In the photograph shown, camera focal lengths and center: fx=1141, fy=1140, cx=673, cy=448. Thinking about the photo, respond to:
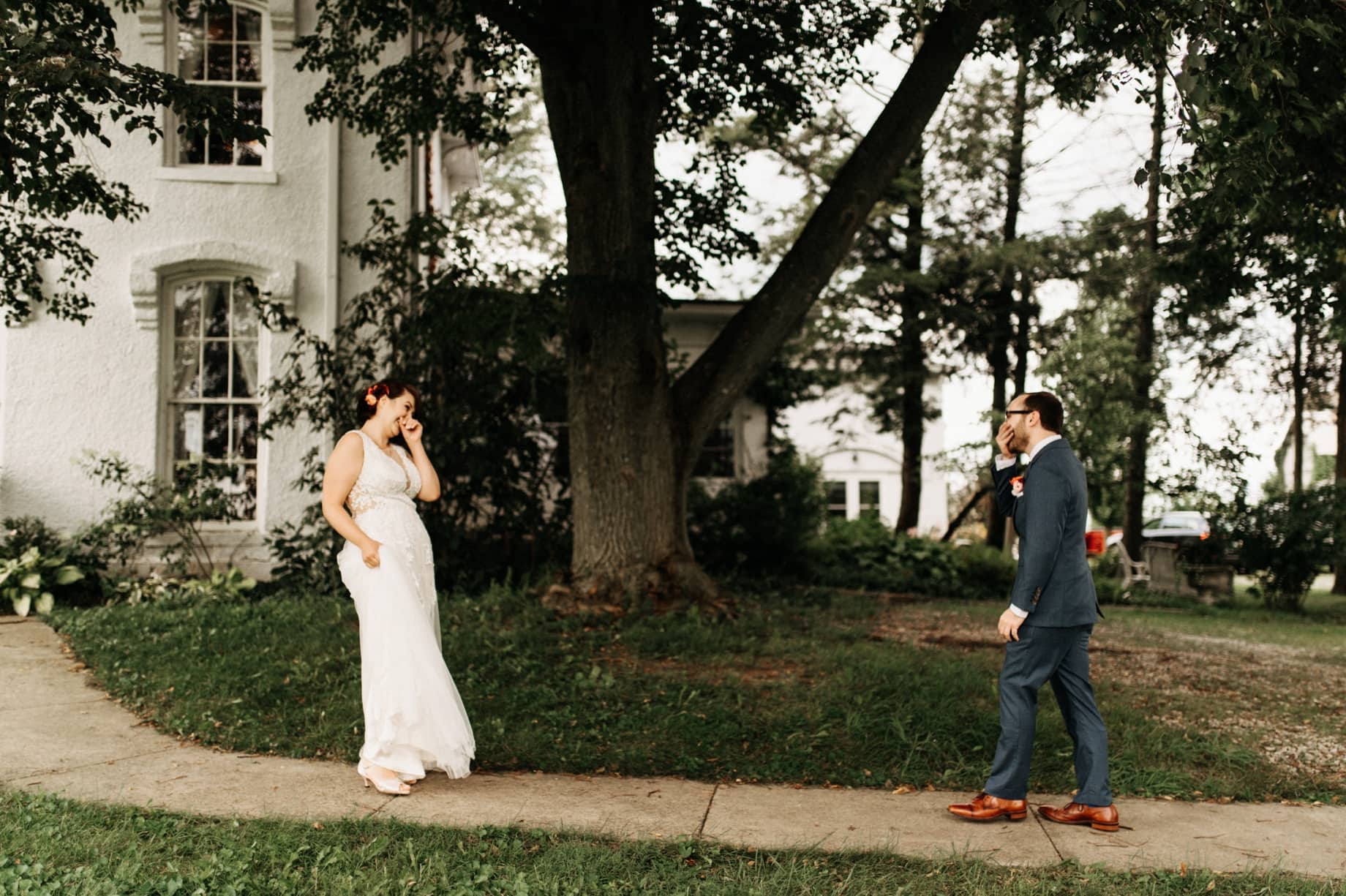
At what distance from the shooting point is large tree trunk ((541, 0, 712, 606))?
991 cm

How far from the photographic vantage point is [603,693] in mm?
7590

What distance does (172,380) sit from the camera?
13.0 metres

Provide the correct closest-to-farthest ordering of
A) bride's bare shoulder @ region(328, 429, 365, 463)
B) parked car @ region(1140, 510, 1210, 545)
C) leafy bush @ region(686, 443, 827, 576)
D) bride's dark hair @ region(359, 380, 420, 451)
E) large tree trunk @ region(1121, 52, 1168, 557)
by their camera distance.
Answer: bride's bare shoulder @ region(328, 429, 365, 463) < bride's dark hair @ region(359, 380, 420, 451) < leafy bush @ region(686, 443, 827, 576) < large tree trunk @ region(1121, 52, 1168, 557) < parked car @ region(1140, 510, 1210, 545)

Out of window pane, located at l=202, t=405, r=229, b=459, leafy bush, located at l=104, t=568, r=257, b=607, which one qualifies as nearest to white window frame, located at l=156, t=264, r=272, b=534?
window pane, located at l=202, t=405, r=229, b=459

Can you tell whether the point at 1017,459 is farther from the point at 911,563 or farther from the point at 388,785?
the point at 911,563

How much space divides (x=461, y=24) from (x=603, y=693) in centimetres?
674

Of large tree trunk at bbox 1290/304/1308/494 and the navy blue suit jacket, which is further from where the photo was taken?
large tree trunk at bbox 1290/304/1308/494

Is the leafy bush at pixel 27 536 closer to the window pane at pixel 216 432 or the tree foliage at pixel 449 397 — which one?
the window pane at pixel 216 432

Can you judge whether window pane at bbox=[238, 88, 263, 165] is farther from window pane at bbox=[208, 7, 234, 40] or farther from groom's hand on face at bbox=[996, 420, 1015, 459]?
groom's hand on face at bbox=[996, 420, 1015, 459]

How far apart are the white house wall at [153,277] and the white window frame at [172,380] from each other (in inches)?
1.5

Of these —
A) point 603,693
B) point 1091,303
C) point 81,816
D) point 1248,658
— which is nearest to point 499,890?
point 81,816

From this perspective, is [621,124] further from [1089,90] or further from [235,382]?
[235,382]

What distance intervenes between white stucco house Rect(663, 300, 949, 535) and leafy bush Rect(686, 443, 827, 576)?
45.0 inches

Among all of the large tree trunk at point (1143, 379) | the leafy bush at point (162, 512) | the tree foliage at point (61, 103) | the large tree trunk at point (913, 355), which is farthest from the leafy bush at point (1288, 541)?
the tree foliage at point (61, 103)
